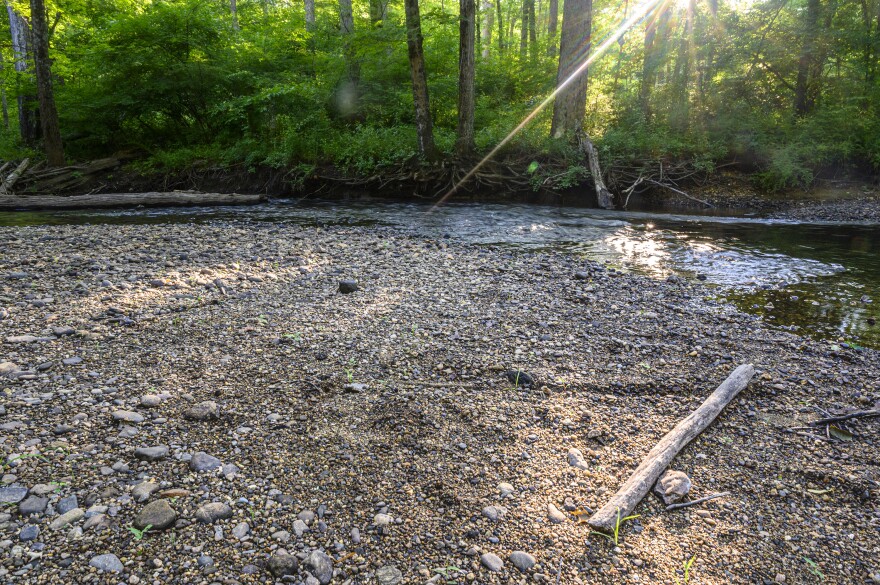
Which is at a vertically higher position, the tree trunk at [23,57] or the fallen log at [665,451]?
the tree trunk at [23,57]

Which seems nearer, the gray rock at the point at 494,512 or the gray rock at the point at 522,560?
the gray rock at the point at 522,560

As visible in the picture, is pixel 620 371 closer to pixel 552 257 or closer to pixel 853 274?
pixel 552 257

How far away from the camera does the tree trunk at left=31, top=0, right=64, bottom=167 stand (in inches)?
578

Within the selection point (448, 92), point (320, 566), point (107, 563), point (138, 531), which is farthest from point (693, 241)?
point (448, 92)

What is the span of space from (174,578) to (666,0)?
2309cm

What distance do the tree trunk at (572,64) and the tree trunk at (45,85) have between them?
16.1 m

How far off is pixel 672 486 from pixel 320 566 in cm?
200

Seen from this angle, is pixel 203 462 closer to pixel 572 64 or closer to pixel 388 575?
pixel 388 575

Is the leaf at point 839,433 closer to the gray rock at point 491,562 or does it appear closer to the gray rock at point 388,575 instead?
the gray rock at point 491,562

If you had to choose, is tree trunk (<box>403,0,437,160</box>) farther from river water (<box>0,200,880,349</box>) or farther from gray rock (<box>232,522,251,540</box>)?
gray rock (<box>232,522,251,540</box>)

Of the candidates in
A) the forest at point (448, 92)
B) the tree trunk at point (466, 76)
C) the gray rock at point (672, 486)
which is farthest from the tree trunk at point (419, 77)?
the gray rock at point (672, 486)

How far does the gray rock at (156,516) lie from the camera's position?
2279mm

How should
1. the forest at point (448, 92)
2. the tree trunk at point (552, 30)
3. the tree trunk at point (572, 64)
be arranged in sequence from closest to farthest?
the tree trunk at point (572, 64) → the forest at point (448, 92) → the tree trunk at point (552, 30)

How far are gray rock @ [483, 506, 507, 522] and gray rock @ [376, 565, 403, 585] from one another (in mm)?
582
